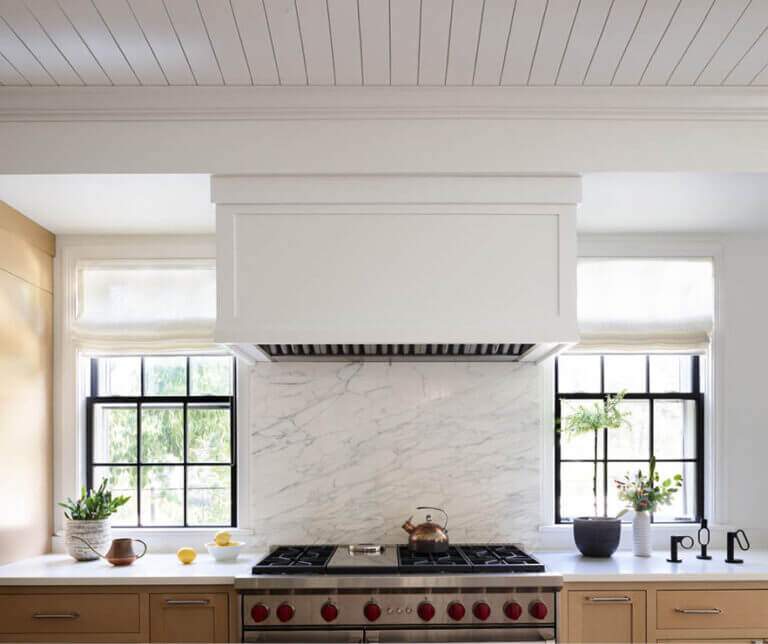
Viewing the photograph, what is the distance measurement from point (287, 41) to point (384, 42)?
→ 305 mm

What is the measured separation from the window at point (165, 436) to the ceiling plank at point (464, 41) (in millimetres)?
1829

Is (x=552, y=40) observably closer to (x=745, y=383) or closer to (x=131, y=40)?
(x=131, y=40)

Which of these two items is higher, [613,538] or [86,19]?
[86,19]

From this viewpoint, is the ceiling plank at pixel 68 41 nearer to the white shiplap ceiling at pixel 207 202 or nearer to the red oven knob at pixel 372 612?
the white shiplap ceiling at pixel 207 202

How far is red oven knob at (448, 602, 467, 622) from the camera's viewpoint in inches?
124

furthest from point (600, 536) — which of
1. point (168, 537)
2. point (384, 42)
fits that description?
point (384, 42)

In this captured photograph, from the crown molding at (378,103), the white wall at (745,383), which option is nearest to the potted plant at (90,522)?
the crown molding at (378,103)

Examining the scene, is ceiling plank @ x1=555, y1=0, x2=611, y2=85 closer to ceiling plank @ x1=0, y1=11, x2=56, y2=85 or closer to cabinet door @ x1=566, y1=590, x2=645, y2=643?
ceiling plank @ x1=0, y1=11, x2=56, y2=85

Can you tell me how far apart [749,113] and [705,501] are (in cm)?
191

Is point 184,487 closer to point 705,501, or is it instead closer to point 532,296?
point 532,296

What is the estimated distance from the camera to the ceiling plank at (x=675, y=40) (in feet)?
8.01

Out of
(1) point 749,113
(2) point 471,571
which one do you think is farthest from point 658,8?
(2) point 471,571

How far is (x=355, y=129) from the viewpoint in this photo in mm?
3115

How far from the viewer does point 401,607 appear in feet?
10.4
